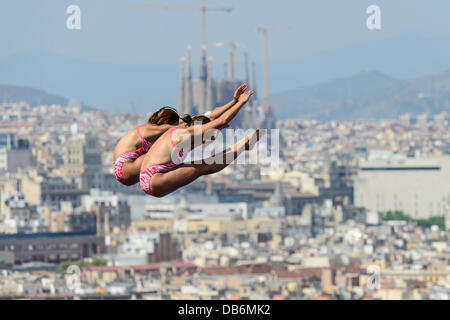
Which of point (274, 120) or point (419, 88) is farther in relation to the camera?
point (419, 88)

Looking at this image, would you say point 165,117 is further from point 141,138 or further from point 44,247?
point 44,247

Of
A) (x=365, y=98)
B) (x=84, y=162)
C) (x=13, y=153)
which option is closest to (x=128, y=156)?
(x=84, y=162)

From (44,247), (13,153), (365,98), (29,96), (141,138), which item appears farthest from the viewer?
(365,98)

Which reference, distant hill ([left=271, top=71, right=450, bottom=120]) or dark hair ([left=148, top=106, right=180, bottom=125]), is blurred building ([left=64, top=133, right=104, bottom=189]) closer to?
distant hill ([left=271, top=71, right=450, bottom=120])

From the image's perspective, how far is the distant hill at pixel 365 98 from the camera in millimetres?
92375

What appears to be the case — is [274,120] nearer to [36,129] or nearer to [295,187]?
[36,129]

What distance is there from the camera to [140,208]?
5319cm

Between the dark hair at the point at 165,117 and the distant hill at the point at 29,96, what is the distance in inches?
2626

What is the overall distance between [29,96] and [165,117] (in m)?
70.4

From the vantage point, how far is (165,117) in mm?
4570

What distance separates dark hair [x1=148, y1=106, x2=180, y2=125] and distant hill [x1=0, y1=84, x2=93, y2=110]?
6670 cm

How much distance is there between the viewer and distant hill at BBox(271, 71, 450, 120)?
92.4 metres

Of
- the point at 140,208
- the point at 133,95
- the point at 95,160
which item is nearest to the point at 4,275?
the point at 140,208

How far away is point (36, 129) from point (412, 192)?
18.0 metres
